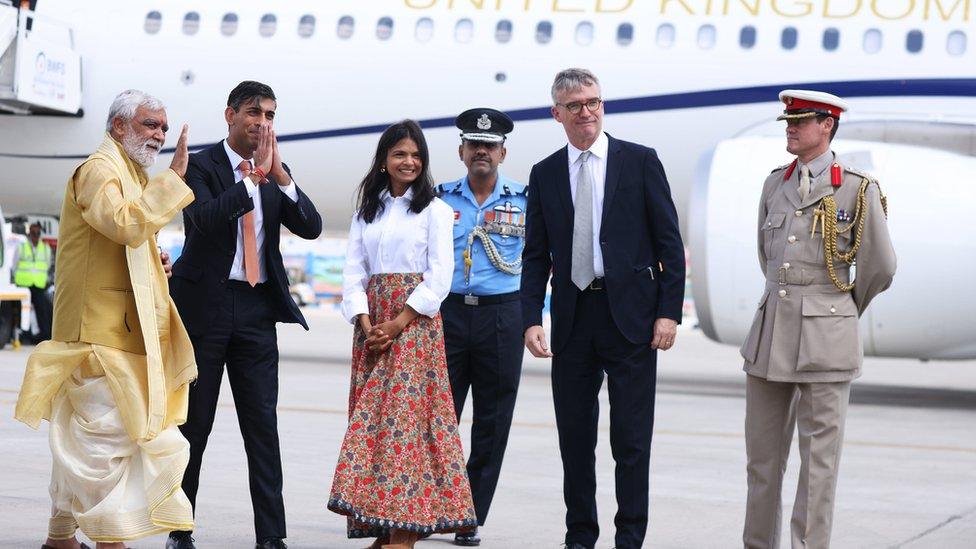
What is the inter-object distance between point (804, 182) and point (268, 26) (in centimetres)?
938

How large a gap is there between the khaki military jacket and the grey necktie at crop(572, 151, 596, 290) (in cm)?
69

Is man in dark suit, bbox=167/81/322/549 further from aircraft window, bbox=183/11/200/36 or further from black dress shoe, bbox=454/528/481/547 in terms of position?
aircraft window, bbox=183/11/200/36

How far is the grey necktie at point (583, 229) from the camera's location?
17.6ft

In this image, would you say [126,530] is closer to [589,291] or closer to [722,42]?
[589,291]

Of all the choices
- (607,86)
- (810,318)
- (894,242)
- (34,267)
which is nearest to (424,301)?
(810,318)

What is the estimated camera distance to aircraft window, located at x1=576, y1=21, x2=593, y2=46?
1305 cm

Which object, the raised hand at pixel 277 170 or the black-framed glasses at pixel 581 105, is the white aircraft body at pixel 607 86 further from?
the raised hand at pixel 277 170

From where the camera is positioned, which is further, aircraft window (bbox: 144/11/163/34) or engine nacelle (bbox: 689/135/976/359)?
aircraft window (bbox: 144/11/163/34)

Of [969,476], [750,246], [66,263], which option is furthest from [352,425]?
[750,246]

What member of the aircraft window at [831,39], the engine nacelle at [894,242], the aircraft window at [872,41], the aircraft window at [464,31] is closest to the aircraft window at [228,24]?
the aircraft window at [464,31]

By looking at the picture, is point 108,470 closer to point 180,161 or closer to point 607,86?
point 180,161

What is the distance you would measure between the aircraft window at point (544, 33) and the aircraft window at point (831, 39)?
2.41 metres

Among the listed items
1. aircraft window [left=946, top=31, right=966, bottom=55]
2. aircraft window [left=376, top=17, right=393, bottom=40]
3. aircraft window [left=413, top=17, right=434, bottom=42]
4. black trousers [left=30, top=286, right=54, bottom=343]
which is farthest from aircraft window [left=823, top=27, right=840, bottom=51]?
black trousers [left=30, top=286, right=54, bottom=343]

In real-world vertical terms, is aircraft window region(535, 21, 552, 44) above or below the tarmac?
above
